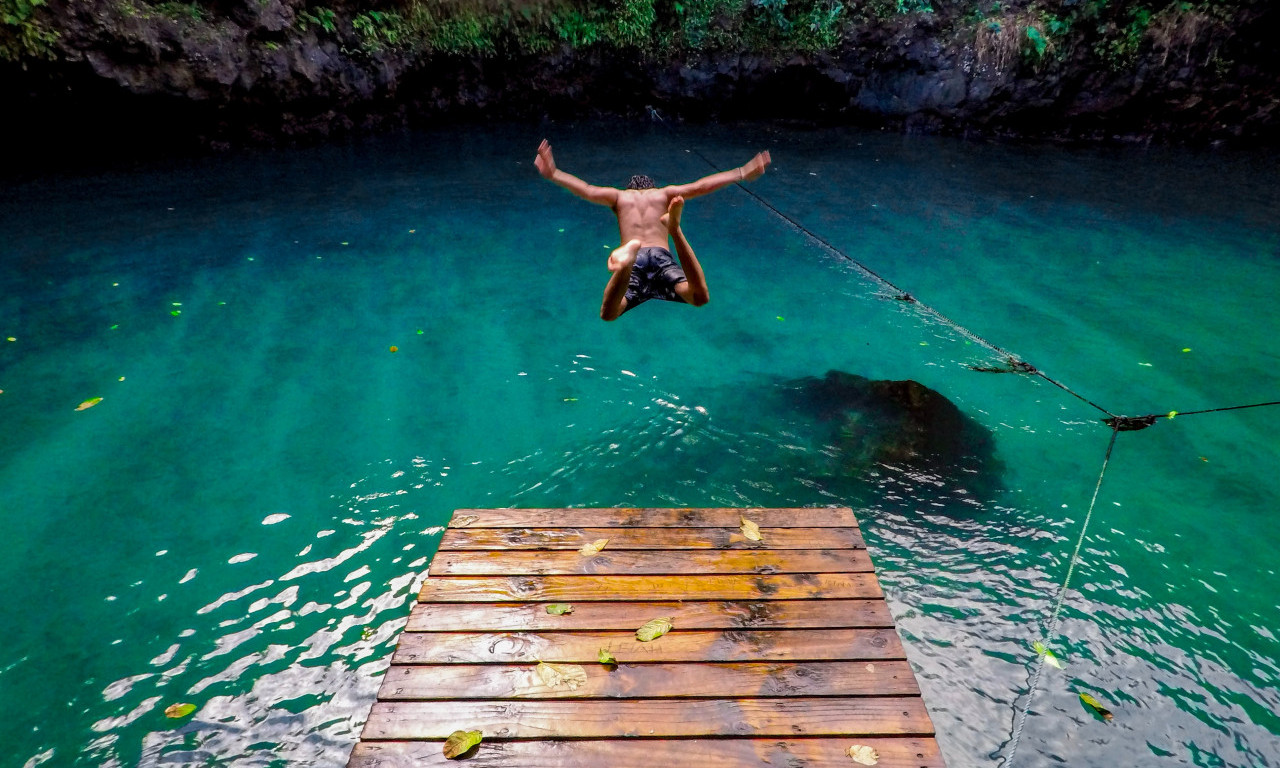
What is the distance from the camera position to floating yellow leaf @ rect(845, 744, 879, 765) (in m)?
1.85

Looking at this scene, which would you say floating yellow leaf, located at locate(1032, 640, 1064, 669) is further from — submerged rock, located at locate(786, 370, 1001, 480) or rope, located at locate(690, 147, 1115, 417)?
rope, located at locate(690, 147, 1115, 417)

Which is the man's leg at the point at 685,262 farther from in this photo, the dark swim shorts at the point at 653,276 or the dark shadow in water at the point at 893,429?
the dark shadow in water at the point at 893,429

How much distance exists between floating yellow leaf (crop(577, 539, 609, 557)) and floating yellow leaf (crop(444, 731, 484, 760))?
86 cm

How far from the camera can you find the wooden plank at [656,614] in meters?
2.32

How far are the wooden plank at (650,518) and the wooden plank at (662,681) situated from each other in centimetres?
77

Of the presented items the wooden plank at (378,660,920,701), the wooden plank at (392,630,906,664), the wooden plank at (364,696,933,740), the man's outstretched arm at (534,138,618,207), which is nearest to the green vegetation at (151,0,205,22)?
the man's outstretched arm at (534,138,618,207)

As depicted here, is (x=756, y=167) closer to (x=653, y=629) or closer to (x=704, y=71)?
(x=653, y=629)

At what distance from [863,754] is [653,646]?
711 mm

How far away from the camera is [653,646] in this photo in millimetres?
2223

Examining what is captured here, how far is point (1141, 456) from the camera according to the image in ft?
13.8

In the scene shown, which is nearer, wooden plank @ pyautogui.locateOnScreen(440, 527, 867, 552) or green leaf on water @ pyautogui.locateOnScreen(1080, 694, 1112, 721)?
green leaf on water @ pyautogui.locateOnScreen(1080, 694, 1112, 721)

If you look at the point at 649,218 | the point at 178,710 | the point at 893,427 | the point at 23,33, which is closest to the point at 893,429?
the point at 893,427

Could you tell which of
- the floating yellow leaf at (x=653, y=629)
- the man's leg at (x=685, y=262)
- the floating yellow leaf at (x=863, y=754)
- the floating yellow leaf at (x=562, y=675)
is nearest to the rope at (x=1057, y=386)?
the floating yellow leaf at (x=863, y=754)

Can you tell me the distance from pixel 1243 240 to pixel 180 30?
14.5m
